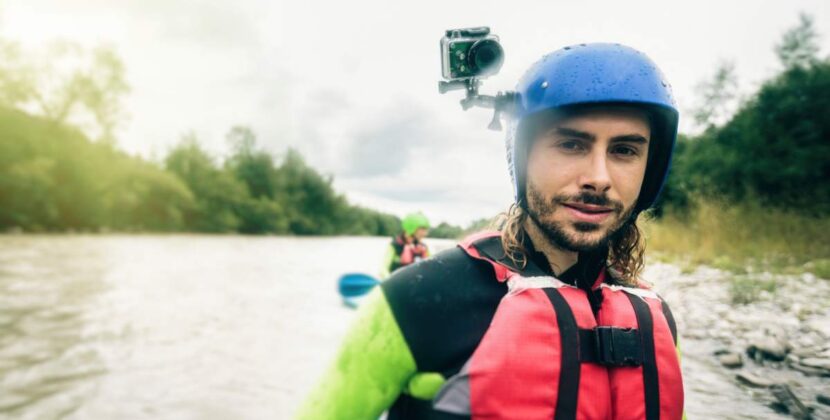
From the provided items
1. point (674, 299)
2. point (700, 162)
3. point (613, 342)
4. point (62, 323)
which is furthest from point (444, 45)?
point (700, 162)

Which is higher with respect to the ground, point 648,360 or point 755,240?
point 648,360

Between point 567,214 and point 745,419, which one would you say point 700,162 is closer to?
point 745,419

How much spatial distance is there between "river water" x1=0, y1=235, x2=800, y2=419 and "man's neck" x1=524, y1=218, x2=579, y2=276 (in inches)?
116

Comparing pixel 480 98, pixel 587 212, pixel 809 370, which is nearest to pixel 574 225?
pixel 587 212

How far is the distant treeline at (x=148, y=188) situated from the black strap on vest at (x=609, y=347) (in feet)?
23.1

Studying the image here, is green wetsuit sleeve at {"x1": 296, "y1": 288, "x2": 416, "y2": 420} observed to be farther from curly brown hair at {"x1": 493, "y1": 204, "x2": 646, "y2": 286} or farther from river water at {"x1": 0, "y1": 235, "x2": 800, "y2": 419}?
river water at {"x1": 0, "y1": 235, "x2": 800, "y2": 419}

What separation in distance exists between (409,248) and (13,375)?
5305 mm

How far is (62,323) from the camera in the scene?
26.2 ft

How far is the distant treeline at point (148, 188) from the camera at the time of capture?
30.0m

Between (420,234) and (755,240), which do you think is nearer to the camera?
(420,234)

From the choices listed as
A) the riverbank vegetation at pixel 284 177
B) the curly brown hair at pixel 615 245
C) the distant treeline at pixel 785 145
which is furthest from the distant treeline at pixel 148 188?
the distant treeline at pixel 785 145

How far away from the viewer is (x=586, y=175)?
53.2 inches

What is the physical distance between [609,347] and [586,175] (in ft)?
1.52

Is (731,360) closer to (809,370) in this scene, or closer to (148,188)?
(809,370)
